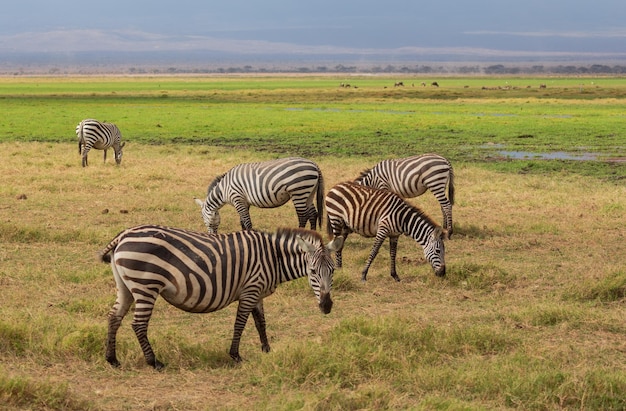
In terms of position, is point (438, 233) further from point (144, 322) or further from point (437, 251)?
point (144, 322)

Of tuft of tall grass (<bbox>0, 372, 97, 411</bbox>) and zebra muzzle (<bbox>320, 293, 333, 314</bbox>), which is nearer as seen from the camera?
tuft of tall grass (<bbox>0, 372, 97, 411</bbox>)

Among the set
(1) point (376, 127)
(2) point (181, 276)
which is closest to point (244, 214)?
(2) point (181, 276)

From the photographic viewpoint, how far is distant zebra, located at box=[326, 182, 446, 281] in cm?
1069

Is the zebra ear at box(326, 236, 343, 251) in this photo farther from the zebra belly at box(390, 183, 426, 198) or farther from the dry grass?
the zebra belly at box(390, 183, 426, 198)

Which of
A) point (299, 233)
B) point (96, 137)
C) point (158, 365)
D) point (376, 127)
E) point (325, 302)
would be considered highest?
point (299, 233)

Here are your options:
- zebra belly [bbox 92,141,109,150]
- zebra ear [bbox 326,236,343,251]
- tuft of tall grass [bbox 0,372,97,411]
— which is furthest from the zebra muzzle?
zebra belly [bbox 92,141,109,150]

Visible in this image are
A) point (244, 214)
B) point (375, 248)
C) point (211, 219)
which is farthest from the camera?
point (244, 214)

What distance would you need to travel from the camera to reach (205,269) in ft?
23.6

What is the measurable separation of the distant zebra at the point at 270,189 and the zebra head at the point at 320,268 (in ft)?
17.6

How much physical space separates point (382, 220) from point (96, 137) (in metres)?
14.1

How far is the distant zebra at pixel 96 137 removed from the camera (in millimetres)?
23062

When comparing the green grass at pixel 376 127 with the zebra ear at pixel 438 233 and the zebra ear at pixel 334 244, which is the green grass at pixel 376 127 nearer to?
the zebra ear at pixel 438 233

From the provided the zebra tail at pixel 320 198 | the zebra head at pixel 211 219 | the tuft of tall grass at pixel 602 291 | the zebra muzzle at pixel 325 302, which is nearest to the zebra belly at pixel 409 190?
the zebra tail at pixel 320 198

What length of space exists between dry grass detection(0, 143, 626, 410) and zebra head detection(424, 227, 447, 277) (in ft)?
0.62
